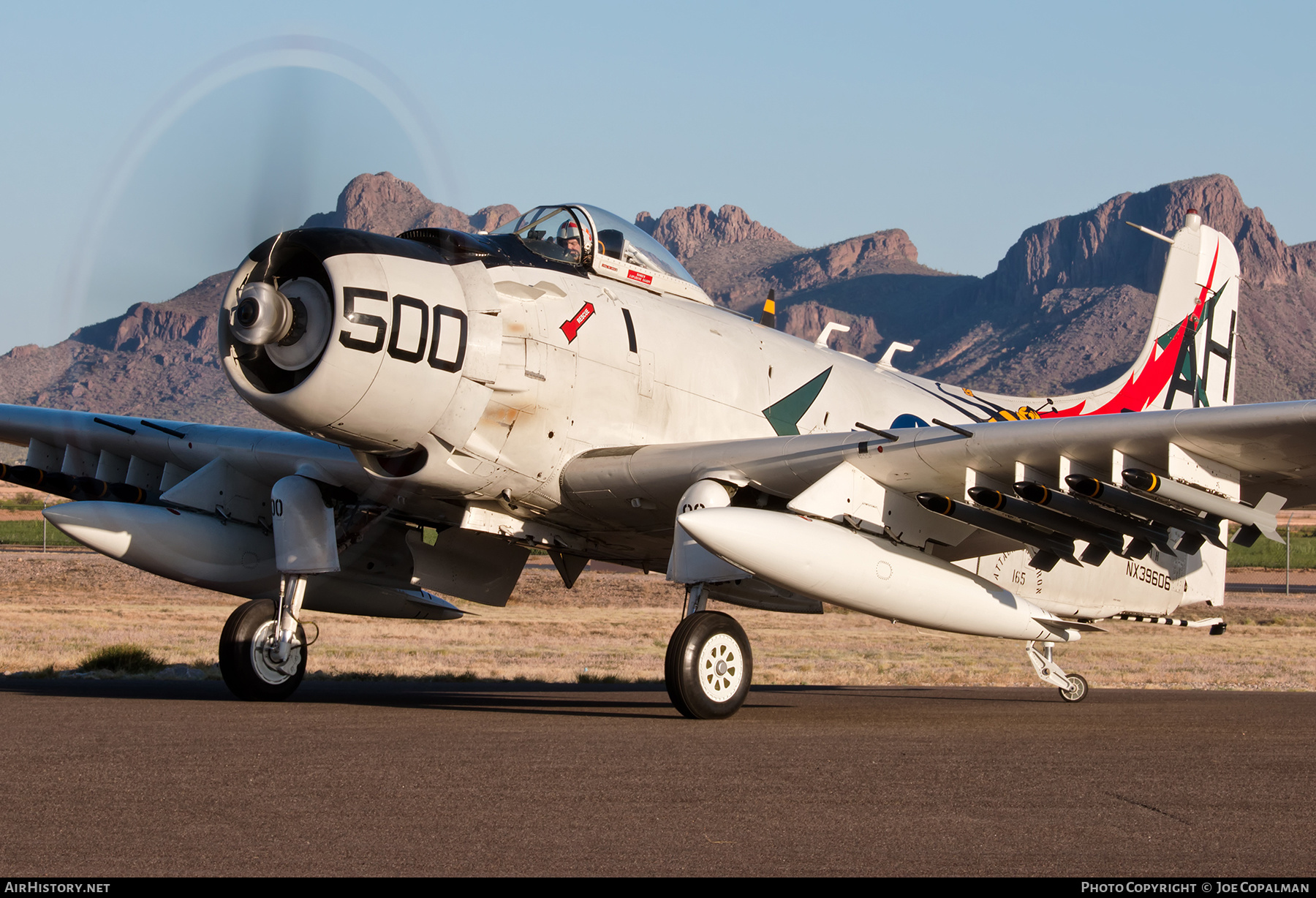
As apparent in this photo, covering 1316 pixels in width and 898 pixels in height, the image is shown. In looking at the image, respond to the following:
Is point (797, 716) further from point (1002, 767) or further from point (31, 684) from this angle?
point (31, 684)

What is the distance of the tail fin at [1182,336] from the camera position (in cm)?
1611

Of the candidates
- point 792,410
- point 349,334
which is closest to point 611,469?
point 792,410

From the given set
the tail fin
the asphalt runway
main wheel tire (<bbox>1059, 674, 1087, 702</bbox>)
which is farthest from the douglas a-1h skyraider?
the tail fin

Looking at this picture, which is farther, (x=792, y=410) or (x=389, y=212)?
(x=792, y=410)

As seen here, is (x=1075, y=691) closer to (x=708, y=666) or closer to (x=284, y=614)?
(x=708, y=666)

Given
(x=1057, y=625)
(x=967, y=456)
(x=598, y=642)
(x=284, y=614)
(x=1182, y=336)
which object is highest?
(x=1182, y=336)

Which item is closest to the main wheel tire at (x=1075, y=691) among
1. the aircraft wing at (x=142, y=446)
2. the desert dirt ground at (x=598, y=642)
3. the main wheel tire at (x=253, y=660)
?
the desert dirt ground at (x=598, y=642)

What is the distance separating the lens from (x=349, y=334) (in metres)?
9.41

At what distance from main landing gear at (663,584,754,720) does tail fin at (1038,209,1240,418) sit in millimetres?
7418

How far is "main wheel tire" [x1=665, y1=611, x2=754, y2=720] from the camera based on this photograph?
10.1m

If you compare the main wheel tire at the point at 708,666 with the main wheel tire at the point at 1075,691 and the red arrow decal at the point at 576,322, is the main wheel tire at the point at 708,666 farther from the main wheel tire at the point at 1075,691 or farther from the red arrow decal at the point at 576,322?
the main wheel tire at the point at 1075,691

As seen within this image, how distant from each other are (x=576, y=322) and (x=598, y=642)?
1695 cm

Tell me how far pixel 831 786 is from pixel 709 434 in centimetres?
542

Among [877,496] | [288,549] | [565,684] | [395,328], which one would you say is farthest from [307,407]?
[565,684]
